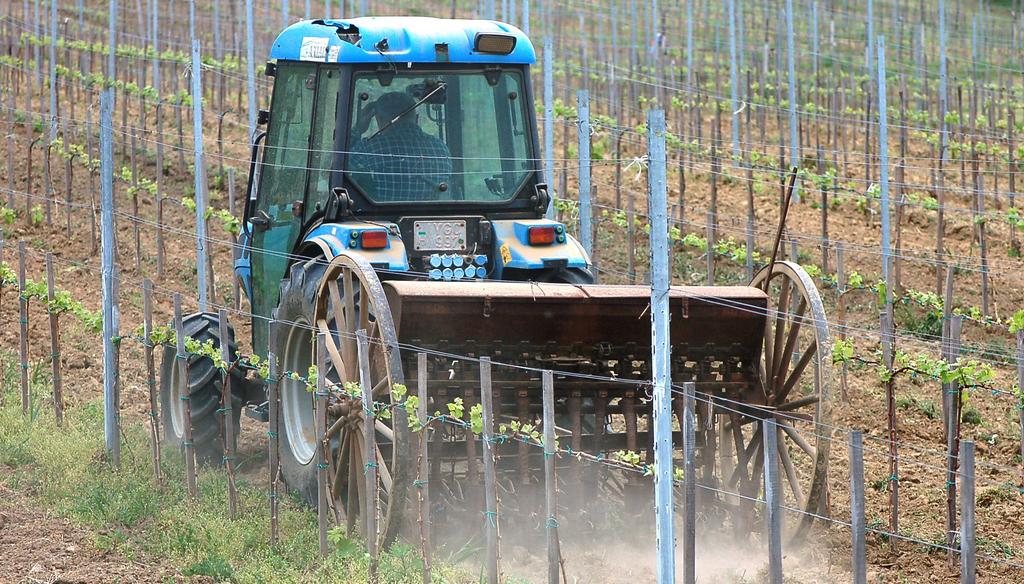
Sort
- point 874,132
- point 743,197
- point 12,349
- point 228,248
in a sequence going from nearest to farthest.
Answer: point 12,349 → point 228,248 → point 743,197 → point 874,132

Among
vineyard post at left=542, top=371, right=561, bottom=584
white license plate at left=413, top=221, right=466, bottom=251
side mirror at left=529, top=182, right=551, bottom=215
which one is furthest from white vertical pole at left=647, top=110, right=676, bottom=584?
side mirror at left=529, top=182, right=551, bottom=215

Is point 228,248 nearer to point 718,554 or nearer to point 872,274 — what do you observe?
point 872,274

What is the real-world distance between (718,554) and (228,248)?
346 inches

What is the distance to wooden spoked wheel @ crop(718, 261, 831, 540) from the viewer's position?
261 inches

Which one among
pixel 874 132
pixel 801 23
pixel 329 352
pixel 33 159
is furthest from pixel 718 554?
pixel 801 23

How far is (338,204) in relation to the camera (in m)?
7.25

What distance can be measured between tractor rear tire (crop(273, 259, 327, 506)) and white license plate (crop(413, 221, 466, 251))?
0.57m

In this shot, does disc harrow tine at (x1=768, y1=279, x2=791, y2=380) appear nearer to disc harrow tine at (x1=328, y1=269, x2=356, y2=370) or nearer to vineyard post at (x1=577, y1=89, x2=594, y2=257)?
disc harrow tine at (x1=328, y1=269, x2=356, y2=370)

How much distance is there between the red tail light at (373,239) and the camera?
22.7 feet

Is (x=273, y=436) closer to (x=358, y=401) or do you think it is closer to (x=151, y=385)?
(x=358, y=401)

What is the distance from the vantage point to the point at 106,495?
7.59 m

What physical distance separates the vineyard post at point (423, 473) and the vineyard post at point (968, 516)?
2274 mm

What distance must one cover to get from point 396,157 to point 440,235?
1.64 ft

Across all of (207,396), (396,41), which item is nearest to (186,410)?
(207,396)
